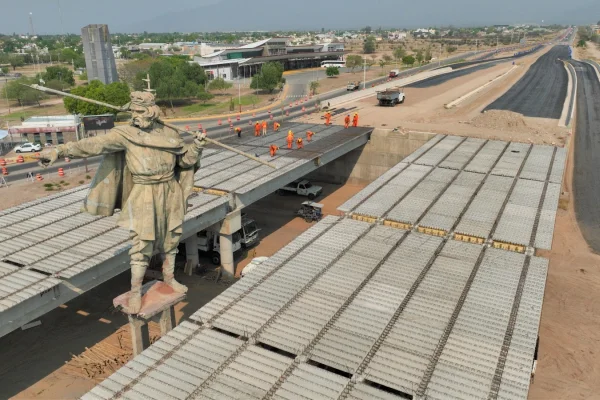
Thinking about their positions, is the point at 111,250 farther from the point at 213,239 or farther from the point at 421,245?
the point at 421,245

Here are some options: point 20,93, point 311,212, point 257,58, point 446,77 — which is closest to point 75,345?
point 311,212

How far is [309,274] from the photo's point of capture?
19859 mm

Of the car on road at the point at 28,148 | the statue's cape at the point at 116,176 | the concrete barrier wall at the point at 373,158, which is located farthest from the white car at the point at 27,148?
the statue's cape at the point at 116,176

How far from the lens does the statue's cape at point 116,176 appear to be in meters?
13.0

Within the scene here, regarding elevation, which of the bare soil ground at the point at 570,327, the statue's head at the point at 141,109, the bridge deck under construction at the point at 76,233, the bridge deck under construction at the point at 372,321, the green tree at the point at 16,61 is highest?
the green tree at the point at 16,61

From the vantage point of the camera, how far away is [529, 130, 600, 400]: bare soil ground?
69.8 feet

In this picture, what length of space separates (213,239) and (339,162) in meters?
26.0

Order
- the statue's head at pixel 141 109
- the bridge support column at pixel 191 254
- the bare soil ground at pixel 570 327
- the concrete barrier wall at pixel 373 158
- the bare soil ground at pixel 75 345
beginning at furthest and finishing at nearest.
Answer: the concrete barrier wall at pixel 373 158, the bridge support column at pixel 191 254, the bare soil ground at pixel 570 327, the bare soil ground at pixel 75 345, the statue's head at pixel 141 109

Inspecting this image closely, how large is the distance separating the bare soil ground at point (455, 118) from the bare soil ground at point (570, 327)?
69.1 ft

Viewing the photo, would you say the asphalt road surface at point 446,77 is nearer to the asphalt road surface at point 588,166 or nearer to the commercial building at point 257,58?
the asphalt road surface at point 588,166

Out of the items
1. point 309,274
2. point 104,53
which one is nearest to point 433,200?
point 309,274

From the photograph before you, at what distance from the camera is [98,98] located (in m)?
80.6

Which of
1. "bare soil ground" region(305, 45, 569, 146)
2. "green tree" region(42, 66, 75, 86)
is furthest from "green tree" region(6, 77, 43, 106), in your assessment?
"bare soil ground" region(305, 45, 569, 146)

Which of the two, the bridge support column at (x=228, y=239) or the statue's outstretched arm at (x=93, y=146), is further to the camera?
the bridge support column at (x=228, y=239)
